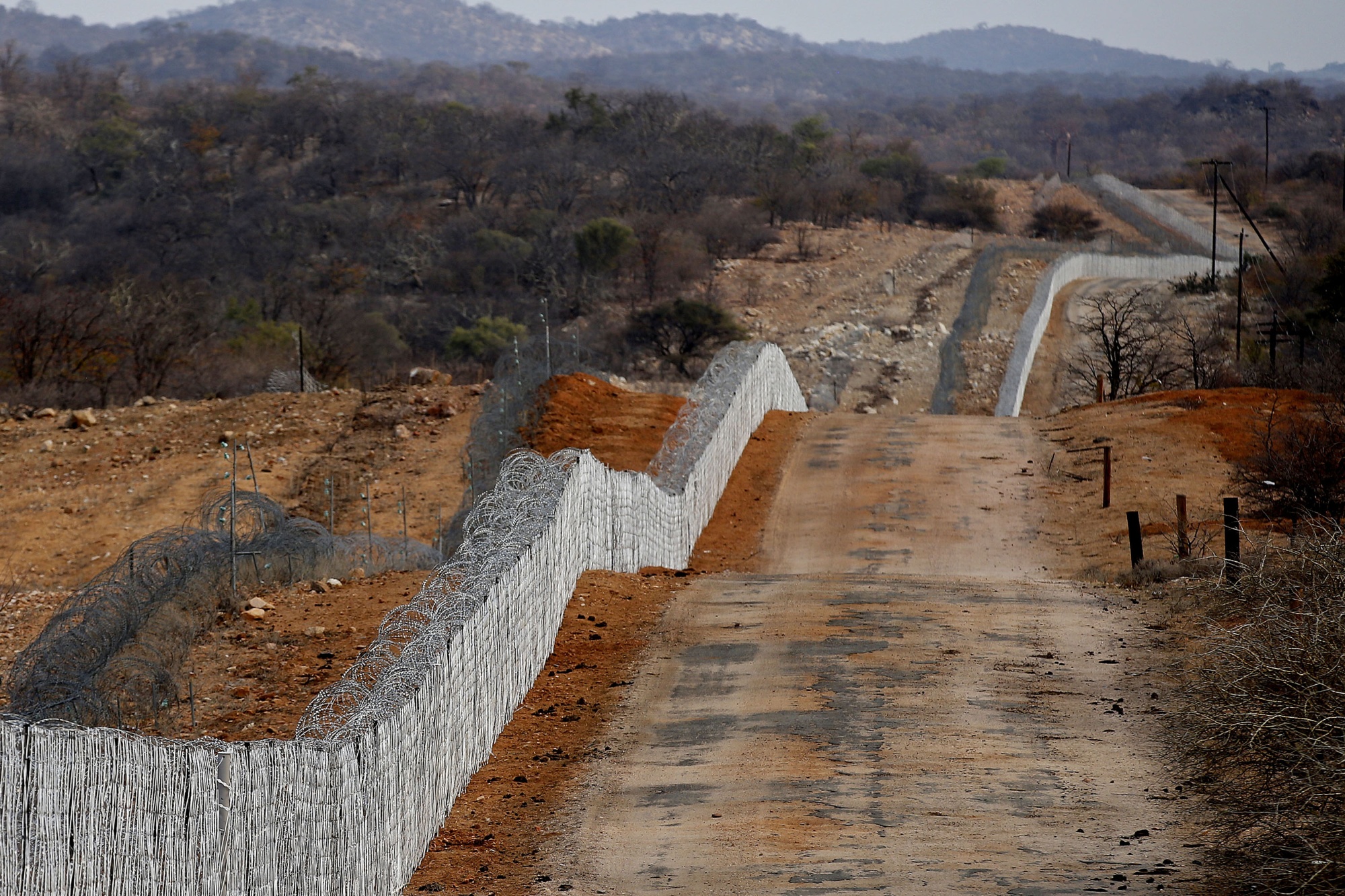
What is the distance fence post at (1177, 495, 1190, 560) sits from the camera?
51.0 ft

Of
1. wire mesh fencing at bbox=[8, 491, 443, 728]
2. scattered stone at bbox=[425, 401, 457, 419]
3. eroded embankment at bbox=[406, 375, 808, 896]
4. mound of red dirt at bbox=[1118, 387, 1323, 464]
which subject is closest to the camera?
eroded embankment at bbox=[406, 375, 808, 896]

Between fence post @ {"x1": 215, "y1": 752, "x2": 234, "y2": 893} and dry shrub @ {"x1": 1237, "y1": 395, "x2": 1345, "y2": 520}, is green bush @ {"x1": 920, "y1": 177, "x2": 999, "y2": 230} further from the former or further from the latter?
fence post @ {"x1": 215, "y1": 752, "x2": 234, "y2": 893}

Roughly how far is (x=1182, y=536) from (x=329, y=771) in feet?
37.0

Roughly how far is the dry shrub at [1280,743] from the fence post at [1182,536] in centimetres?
723

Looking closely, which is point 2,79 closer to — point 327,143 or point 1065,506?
point 327,143

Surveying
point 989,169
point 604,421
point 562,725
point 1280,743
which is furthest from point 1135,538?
point 989,169

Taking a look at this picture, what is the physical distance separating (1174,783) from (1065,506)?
1246 centimetres

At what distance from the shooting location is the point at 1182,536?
1560cm

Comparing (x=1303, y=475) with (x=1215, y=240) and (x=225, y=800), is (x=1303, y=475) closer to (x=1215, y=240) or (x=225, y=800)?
(x=225, y=800)

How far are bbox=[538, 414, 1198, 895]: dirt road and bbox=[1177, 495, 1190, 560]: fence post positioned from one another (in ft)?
4.67

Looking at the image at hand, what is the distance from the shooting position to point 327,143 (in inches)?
3524

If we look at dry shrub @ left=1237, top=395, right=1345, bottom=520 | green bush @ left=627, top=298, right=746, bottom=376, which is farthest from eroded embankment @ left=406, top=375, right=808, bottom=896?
green bush @ left=627, top=298, right=746, bottom=376

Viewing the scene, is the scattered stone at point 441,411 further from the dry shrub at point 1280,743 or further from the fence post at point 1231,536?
the dry shrub at point 1280,743

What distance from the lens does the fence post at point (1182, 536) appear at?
1554cm
